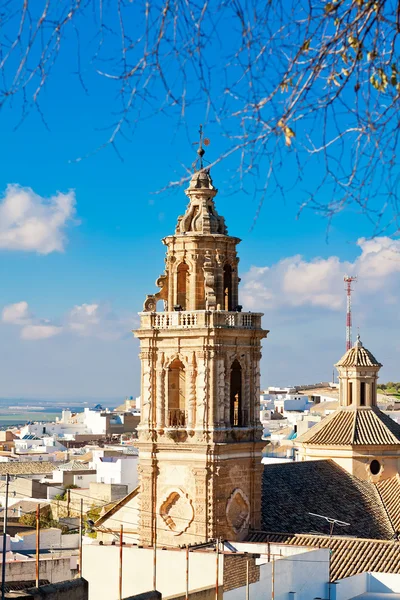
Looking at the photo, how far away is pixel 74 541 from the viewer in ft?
121

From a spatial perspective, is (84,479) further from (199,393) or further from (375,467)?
(199,393)

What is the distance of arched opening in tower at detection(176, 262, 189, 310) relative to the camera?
84.2 ft

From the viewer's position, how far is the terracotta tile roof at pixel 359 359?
35031mm

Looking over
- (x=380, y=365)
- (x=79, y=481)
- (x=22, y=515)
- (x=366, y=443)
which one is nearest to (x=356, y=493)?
(x=366, y=443)

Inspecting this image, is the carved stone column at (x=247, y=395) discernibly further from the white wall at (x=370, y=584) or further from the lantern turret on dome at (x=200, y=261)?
the white wall at (x=370, y=584)

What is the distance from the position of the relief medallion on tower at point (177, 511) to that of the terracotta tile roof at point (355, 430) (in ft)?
30.4

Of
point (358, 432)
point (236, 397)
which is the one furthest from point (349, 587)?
point (358, 432)

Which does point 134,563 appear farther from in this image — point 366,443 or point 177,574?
point 366,443

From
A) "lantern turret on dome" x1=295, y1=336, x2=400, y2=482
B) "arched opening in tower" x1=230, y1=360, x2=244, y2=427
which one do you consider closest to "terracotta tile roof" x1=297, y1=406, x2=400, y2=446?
"lantern turret on dome" x1=295, y1=336, x2=400, y2=482

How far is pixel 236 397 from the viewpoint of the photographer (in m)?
25.9

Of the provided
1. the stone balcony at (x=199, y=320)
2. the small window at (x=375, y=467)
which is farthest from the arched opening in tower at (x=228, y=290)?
the small window at (x=375, y=467)

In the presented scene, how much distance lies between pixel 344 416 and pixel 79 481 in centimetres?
2460

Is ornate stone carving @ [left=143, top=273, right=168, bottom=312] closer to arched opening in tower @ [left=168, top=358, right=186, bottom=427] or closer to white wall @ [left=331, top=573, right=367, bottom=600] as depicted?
arched opening in tower @ [left=168, top=358, right=186, bottom=427]

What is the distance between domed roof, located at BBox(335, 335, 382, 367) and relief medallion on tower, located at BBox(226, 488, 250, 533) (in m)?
10.5
